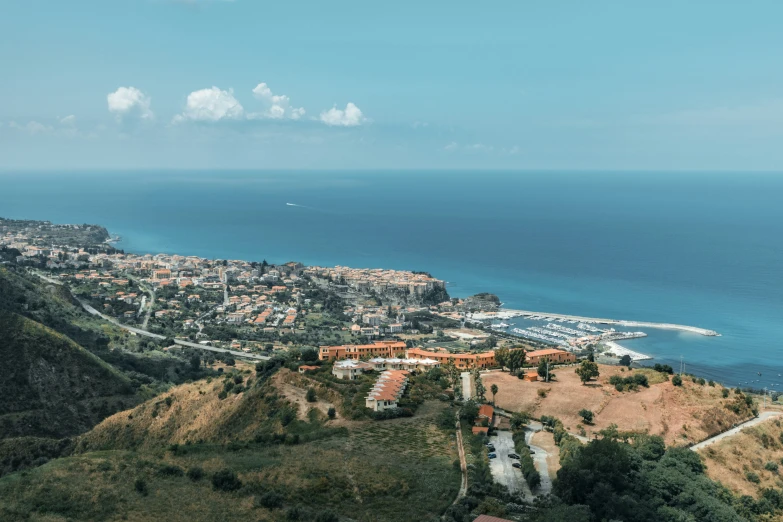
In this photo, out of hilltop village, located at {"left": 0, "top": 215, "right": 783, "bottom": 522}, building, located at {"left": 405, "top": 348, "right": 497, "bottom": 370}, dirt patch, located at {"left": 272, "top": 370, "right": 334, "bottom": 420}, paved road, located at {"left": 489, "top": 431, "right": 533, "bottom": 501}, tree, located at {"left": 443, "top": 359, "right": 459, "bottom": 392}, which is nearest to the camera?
hilltop village, located at {"left": 0, "top": 215, "right": 783, "bottom": 522}

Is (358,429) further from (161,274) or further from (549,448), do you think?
(161,274)


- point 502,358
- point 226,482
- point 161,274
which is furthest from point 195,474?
point 161,274

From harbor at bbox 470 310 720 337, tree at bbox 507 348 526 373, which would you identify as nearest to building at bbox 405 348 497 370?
tree at bbox 507 348 526 373

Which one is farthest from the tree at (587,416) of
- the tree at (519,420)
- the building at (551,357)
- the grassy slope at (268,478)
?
the building at (551,357)

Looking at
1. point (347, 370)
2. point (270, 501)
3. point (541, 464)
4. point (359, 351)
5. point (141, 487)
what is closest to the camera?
point (270, 501)

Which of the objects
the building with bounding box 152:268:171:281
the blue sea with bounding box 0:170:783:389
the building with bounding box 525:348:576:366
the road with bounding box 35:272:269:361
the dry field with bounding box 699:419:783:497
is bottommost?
the road with bounding box 35:272:269:361

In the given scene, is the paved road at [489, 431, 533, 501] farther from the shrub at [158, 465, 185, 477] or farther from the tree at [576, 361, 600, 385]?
the shrub at [158, 465, 185, 477]

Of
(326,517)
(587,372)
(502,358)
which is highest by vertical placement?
(326,517)

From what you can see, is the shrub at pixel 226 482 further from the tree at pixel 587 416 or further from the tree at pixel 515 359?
the tree at pixel 515 359
